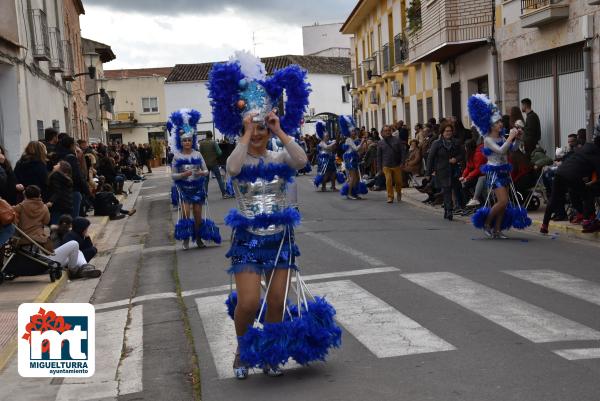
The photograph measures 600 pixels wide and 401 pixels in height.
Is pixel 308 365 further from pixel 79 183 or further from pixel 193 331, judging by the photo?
pixel 79 183

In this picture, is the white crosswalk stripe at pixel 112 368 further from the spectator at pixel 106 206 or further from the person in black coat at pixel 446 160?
the spectator at pixel 106 206

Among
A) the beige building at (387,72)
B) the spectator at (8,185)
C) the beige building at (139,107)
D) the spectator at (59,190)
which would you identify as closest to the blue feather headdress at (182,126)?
the spectator at (59,190)

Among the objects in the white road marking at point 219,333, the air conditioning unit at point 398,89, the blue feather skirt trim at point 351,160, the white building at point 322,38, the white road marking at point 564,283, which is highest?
the white building at point 322,38

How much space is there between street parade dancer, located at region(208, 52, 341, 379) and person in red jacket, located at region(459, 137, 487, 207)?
10.2 m

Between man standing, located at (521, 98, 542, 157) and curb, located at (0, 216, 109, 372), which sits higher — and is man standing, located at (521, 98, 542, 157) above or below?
above

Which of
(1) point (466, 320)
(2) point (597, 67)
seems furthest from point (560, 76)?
(1) point (466, 320)

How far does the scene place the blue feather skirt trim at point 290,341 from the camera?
20.5ft

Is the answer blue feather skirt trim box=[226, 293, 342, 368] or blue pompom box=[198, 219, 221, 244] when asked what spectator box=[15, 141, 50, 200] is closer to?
blue pompom box=[198, 219, 221, 244]

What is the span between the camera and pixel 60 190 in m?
14.0

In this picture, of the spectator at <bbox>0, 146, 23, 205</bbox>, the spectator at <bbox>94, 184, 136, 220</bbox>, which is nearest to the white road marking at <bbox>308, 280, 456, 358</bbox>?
the spectator at <bbox>0, 146, 23, 205</bbox>

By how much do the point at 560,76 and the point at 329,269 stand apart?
1167 cm

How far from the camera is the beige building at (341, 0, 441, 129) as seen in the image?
3444 cm

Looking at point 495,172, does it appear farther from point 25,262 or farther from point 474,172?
point 25,262

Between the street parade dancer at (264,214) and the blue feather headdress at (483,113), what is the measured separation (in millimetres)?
7450
